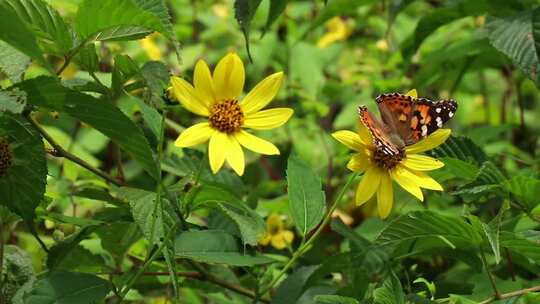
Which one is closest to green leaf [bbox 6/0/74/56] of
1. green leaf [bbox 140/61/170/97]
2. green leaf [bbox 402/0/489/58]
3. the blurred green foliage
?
the blurred green foliage

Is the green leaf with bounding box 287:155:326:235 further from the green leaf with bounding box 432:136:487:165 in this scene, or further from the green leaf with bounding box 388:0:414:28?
the green leaf with bounding box 388:0:414:28

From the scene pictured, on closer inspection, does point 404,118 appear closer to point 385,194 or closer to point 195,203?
point 385,194

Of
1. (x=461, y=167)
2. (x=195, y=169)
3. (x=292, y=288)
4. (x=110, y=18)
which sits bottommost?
(x=292, y=288)

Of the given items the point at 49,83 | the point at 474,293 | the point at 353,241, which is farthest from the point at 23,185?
the point at 474,293

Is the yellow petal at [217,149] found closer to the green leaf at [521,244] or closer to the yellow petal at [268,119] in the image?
the yellow petal at [268,119]

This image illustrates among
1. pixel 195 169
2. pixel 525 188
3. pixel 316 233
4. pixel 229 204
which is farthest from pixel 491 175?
pixel 195 169
